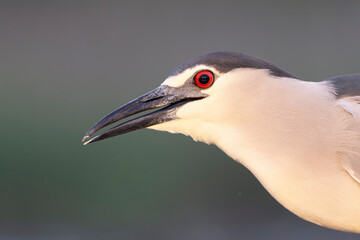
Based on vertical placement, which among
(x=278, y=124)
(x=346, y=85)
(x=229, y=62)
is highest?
(x=229, y=62)

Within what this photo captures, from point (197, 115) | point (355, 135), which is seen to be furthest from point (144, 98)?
point (355, 135)

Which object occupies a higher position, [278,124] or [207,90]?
[207,90]

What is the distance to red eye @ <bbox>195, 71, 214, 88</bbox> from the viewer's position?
5.76 ft

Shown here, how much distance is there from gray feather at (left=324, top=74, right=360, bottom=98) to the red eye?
1.40 feet

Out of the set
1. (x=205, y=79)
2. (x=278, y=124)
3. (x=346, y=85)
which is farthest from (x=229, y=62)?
(x=346, y=85)

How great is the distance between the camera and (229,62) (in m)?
1.76

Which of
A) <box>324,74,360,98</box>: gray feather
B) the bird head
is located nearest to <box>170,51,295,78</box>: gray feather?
the bird head

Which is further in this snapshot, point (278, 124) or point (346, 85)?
point (346, 85)

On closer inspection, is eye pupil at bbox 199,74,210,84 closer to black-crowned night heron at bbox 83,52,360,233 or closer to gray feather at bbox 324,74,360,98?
black-crowned night heron at bbox 83,52,360,233

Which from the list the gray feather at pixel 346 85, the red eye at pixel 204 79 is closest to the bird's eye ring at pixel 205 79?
the red eye at pixel 204 79

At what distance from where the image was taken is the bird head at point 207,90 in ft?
5.74

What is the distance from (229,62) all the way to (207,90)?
4.6 inches

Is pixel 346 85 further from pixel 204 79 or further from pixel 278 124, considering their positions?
pixel 204 79

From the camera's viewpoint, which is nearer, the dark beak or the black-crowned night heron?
the black-crowned night heron
